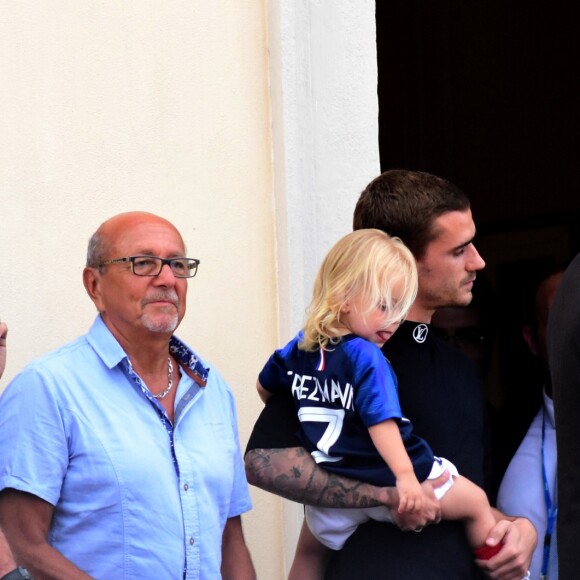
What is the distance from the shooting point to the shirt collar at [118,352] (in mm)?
3404

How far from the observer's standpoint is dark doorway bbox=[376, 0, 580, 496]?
766cm

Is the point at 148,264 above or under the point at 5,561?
above

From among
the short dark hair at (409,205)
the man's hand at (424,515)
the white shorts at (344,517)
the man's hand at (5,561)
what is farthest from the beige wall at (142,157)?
the man's hand at (424,515)

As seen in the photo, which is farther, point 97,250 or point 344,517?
point 97,250

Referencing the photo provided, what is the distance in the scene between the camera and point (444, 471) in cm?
Result: 336

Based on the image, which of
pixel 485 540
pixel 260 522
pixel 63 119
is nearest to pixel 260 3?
pixel 63 119

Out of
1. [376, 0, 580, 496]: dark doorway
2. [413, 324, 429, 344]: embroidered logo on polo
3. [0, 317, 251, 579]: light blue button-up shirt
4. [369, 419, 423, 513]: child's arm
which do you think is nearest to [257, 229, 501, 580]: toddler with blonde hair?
[369, 419, 423, 513]: child's arm

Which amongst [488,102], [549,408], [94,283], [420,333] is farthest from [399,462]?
[488,102]

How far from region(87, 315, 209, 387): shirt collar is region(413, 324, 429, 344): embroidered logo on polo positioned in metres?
0.57

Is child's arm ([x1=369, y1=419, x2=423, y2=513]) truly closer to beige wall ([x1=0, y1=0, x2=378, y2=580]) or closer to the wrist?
the wrist

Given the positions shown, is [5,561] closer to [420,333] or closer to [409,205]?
[420,333]

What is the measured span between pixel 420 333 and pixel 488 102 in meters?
4.40

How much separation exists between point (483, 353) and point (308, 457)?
5.33ft

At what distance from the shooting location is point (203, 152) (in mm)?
4383
